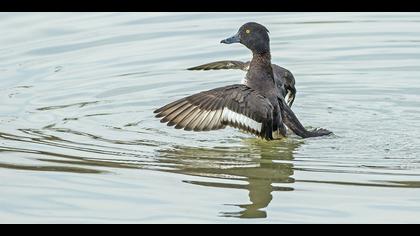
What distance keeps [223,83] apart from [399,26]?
3901 mm

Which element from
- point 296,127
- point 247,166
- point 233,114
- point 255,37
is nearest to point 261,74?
point 255,37

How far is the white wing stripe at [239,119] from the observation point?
11.3 meters

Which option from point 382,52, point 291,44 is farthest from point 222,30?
point 382,52

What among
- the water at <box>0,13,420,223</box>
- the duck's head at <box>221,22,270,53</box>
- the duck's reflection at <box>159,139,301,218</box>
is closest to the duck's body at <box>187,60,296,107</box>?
the water at <box>0,13,420,223</box>

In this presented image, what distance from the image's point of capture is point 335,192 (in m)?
9.41

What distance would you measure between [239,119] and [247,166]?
0.90 m

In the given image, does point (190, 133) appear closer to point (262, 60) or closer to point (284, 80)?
point (262, 60)

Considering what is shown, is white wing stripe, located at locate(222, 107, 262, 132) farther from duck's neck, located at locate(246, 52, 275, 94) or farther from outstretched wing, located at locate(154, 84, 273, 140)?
duck's neck, located at locate(246, 52, 275, 94)

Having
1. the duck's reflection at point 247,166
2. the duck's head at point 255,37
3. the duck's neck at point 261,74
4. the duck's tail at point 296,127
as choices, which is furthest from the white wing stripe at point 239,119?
the duck's head at point 255,37

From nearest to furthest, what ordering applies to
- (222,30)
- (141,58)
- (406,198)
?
(406,198) < (141,58) < (222,30)

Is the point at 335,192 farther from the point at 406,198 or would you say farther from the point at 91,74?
the point at 91,74

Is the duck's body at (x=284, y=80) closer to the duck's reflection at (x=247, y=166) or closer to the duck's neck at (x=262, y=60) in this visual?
the duck's neck at (x=262, y=60)

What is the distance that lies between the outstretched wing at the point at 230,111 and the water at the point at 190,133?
223 mm

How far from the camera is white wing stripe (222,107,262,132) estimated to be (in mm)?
11297
